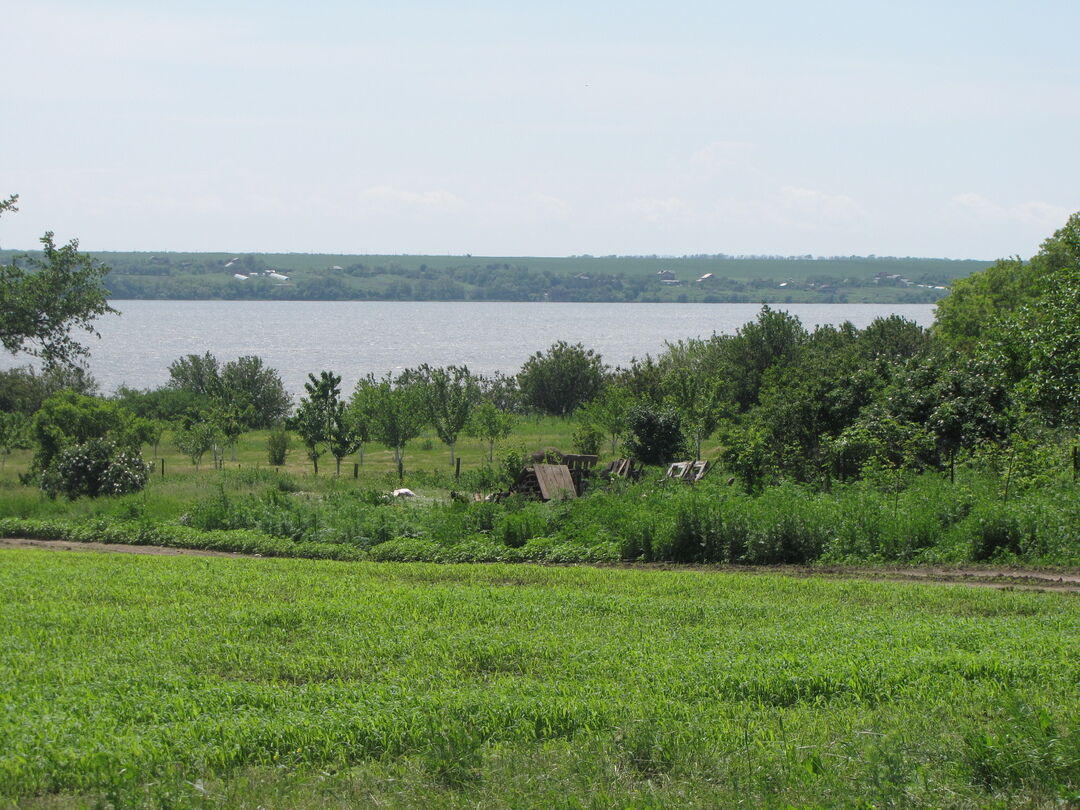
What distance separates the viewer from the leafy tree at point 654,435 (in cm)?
3509

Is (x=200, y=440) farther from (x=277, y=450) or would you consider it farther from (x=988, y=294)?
(x=988, y=294)

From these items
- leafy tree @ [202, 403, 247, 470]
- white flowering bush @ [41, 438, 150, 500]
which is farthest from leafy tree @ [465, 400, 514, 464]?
white flowering bush @ [41, 438, 150, 500]

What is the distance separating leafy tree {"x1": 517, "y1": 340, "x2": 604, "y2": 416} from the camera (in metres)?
71.0

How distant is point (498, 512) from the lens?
730 inches

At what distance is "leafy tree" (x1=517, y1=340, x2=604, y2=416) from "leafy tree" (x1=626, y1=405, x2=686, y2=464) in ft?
114

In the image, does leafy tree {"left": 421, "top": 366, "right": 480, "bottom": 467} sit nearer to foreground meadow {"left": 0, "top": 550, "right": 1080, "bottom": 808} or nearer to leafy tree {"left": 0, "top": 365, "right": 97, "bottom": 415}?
leafy tree {"left": 0, "top": 365, "right": 97, "bottom": 415}

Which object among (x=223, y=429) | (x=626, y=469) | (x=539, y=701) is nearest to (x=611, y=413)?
(x=626, y=469)

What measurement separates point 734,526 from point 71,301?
36908 millimetres

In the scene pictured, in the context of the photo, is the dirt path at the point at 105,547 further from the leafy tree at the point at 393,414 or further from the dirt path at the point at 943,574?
the leafy tree at the point at 393,414

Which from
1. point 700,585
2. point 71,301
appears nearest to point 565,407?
point 71,301

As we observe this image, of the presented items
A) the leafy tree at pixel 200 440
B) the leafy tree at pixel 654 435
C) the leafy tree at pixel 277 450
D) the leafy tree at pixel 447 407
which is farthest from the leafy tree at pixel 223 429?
the leafy tree at pixel 654 435

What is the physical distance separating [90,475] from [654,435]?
17.4 m

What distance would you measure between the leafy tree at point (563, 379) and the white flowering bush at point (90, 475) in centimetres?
4424

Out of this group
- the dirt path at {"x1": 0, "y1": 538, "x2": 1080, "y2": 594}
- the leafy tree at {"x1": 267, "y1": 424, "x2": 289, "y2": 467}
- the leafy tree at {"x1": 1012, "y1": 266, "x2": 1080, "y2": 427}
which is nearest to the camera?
the dirt path at {"x1": 0, "y1": 538, "x2": 1080, "y2": 594}
